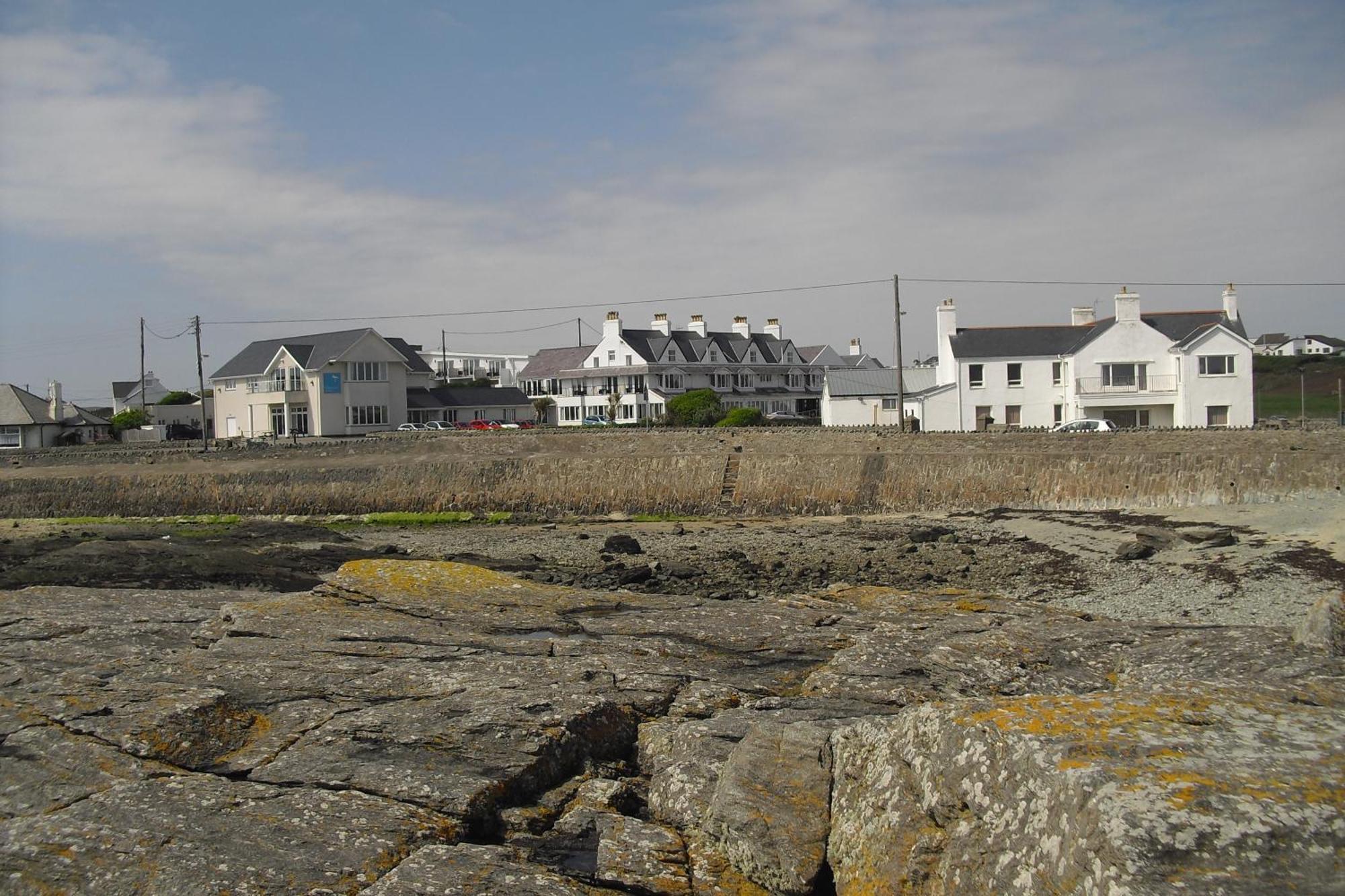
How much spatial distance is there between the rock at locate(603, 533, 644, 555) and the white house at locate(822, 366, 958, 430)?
2638cm

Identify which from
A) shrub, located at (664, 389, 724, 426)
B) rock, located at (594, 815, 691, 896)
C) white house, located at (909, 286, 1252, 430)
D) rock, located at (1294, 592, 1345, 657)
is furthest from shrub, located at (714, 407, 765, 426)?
rock, located at (594, 815, 691, 896)

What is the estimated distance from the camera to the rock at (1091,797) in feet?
15.7

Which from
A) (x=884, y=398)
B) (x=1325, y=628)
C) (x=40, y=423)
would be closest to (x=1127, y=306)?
(x=884, y=398)

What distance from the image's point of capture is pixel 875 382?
7000 centimetres

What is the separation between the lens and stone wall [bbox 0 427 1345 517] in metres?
38.9

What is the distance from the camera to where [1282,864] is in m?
4.66

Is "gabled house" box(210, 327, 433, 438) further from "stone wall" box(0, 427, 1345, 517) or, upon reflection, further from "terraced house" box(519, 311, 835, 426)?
"stone wall" box(0, 427, 1345, 517)

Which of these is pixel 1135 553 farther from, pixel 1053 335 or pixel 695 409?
pixel 695 409

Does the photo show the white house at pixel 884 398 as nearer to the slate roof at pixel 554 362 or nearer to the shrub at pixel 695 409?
the shrub at pixel 695 409

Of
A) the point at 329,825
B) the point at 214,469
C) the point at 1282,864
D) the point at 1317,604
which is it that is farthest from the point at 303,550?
the point at 1282,864

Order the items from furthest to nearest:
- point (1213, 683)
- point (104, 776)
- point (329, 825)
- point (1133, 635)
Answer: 1. point (1133, 635)
2. point (104, 776)
3. point (329, 825)
4. point (1213, 683)

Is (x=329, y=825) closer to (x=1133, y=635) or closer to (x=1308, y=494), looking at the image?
(x=1133, y=635)

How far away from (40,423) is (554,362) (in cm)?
4225

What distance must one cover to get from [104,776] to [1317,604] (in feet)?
35.9
